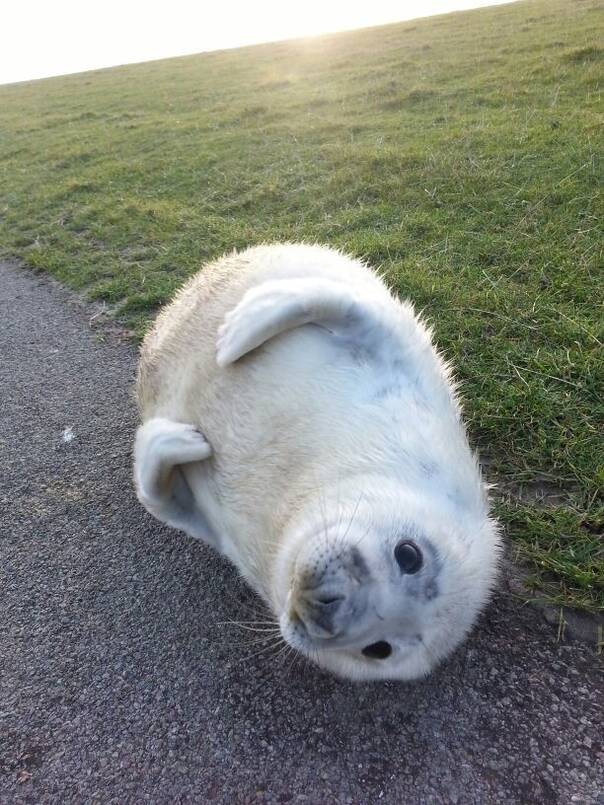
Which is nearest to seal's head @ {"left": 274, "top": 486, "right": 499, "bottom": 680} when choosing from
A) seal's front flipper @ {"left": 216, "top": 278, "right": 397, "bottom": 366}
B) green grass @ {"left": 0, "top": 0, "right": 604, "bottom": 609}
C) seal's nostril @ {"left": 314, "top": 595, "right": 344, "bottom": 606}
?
seal's nostril @ {"left": 314, "top": 595, "right": 344, "bottom": 606}

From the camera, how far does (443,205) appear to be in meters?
5.58

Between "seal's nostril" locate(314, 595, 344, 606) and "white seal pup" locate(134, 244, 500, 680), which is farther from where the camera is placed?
"white seal pup" locate(134, 244, 500, 680)

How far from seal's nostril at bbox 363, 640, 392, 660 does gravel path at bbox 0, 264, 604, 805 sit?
1.23 ft

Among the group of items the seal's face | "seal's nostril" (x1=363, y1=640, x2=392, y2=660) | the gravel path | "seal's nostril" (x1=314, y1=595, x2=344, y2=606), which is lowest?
the gravel path

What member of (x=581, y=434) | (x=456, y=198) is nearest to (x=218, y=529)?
(x=581, y=434)

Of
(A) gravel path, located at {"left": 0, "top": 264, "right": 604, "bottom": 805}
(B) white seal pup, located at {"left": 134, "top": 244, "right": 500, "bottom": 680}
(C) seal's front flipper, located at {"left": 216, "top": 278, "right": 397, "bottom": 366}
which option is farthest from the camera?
(C) seal's front flipper, located at {"left": 216, "top": 278, "right": 397, "bottom": 366}

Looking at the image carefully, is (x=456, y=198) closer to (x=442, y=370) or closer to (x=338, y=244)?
(x=338, y=244)

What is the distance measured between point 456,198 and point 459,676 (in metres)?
4.33

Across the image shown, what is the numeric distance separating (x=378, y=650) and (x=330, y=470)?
590 mm

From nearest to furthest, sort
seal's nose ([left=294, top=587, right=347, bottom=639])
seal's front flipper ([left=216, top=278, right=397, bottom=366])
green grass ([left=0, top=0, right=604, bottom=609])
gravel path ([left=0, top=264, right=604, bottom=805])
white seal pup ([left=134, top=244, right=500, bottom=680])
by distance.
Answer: seal's nose ([left=294, top=587, right=347, bottom=639])
white seal pup ([left=134, top=244, right=500, bottom=680])
gravel path ([left=0, top=264, right=604, bottom=805])
seal's front flipper ([left=216, top=278, right=397, bottom=366])
green grass ([left=0, top=0, right=604, bottom=609])

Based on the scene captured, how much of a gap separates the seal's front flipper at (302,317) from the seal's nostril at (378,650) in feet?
Answer: 3.67

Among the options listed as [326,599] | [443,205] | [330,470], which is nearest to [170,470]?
[330,470]

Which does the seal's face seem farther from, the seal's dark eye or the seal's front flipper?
the seal's front flipper

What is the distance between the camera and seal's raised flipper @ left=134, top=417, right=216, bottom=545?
256 cm
